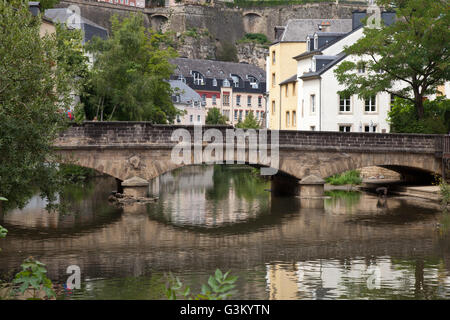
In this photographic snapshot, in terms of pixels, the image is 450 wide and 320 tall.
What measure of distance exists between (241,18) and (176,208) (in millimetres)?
110618

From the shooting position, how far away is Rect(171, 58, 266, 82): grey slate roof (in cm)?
10281

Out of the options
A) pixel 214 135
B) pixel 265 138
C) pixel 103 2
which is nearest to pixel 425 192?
pixel 265 138

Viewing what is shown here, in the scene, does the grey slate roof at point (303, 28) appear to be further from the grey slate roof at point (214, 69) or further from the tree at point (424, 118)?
the grey slate roof at point (214, 69)

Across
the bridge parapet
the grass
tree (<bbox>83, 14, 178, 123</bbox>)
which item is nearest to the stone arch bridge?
the bridge parapet

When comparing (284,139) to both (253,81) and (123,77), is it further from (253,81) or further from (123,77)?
(253,81)

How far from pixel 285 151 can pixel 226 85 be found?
6826 cm

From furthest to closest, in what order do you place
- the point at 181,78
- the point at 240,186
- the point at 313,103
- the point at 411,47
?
the point at 181,78 < the point at 313,103 < the point at 240,186 < the point at 411,47

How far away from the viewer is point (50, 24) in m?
46.2

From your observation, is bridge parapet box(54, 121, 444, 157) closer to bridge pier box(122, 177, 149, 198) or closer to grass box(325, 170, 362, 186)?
bridge pier box(122, 177, 149, 198)

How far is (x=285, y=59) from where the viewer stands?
62.2m

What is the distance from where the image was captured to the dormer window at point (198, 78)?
10219cm

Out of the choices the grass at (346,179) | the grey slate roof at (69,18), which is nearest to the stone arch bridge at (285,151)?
the grass at (346,179)

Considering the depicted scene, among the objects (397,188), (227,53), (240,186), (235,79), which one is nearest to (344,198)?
(397,188)

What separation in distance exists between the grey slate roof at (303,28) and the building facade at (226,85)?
3559 centimetres
